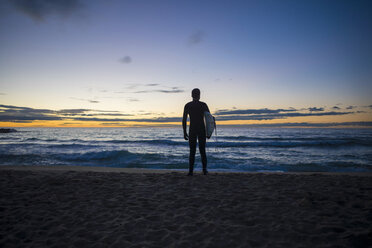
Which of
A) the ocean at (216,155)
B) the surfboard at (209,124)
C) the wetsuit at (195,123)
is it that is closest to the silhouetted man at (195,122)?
the wetsuit at (195,123)

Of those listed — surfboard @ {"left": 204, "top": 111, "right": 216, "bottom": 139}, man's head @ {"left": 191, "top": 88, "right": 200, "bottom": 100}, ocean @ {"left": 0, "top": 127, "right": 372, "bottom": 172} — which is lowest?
ocean @ {"left": 0, "top": 127, "right": 372, "bottom": 172}

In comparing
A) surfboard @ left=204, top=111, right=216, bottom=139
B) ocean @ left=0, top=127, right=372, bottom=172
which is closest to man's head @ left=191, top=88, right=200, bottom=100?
surfboard @ left=204, top=111, right=216, bottom=139

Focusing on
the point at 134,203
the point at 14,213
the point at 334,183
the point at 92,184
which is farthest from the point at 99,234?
the point at 334,183

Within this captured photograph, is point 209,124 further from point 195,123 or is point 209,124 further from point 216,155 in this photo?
point 216,155

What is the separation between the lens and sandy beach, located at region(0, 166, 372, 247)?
2.61 meters

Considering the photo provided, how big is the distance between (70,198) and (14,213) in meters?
0.98

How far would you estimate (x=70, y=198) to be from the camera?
14.0 feet

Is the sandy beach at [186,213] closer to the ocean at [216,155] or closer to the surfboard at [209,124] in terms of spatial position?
the surfboard at [209,124]

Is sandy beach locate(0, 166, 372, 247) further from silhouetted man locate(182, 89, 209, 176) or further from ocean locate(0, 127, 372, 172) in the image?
ocean locate(0, 127, 372, 172)

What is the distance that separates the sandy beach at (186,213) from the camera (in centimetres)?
261

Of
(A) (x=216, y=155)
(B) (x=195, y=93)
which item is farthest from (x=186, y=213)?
(A) (x=216, y=155)

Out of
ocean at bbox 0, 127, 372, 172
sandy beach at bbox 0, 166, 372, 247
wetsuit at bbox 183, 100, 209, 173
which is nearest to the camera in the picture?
sandy beach at bbox 0, 166, 372, 247

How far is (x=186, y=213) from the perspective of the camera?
11.4 feet

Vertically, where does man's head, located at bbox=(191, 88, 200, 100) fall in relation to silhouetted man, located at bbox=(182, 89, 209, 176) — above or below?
above
